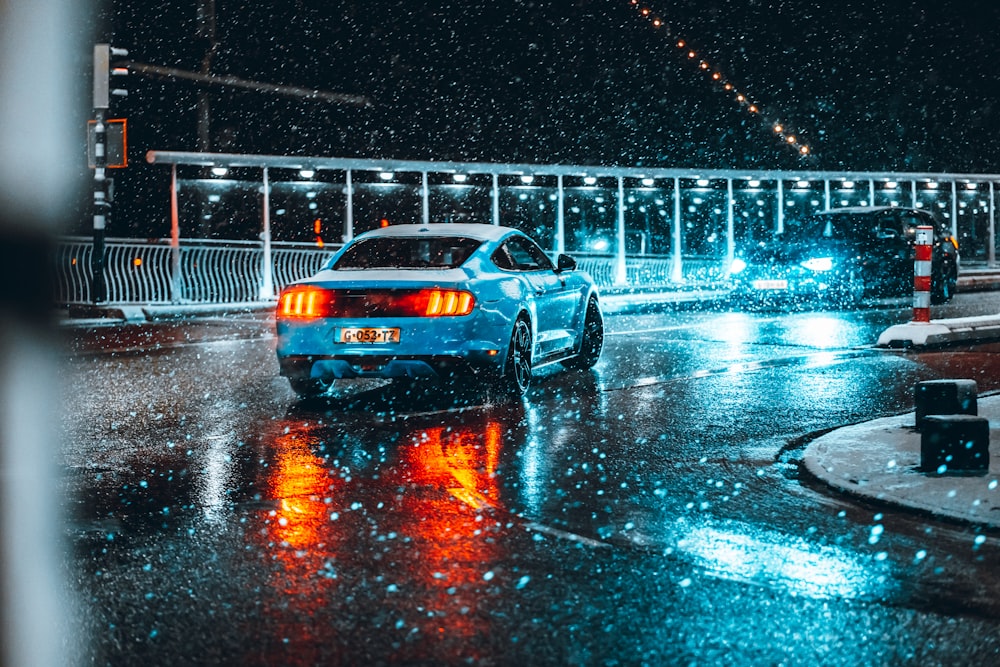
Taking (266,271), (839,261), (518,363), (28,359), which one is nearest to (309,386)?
(518,363)

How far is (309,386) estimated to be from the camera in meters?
10.1

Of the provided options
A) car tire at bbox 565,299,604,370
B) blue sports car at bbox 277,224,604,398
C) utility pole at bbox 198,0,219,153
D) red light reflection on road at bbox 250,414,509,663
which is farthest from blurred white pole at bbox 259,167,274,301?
red light reflection on road at bbox 250,414,509,663

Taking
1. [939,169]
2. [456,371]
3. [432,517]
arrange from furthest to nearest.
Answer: [939,169] → [456,371] → [432,517]

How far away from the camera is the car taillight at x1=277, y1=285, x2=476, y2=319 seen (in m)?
9.40

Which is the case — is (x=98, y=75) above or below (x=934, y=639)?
above

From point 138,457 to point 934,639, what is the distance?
4936 mm

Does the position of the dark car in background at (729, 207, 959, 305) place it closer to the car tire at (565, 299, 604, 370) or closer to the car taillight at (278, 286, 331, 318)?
the car tire at (565, 299, 604, 370)

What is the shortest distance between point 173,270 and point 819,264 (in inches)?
469

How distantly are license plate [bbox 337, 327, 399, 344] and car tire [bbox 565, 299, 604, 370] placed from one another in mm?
3129

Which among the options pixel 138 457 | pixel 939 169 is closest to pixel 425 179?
pixel 138 457

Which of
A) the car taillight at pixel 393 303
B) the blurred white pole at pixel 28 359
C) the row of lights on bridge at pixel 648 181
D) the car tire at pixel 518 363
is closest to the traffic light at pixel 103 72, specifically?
the blurred white pole at pixel 28 359

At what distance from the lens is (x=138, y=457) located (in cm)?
740

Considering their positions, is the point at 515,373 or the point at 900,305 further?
the point at 900,305

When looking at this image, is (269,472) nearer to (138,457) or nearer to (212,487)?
(212,487)
